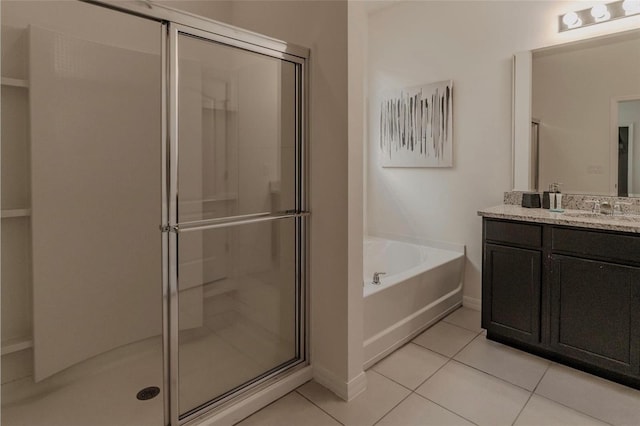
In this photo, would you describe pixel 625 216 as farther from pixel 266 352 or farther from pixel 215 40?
pixel 215 40

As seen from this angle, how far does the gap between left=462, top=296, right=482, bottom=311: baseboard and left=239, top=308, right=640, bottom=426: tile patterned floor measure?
27.5 inches

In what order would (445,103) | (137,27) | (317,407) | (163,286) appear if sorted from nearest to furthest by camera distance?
(163,286)
(317,407)
(137,27)
(445,103)

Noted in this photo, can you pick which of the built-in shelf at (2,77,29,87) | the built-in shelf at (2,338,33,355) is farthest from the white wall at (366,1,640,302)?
the built-in shelf at (2,338,33,355)

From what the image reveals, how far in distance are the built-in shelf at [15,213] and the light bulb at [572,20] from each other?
352cm

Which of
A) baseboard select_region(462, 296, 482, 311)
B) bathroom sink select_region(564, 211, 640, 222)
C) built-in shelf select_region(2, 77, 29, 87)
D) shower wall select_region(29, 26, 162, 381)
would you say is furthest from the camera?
baseboard select_region(462, 296, 482, 311)

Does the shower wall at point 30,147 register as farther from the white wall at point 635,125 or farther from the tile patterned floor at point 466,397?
the white wall at point 635,125

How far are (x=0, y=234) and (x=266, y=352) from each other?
1443 mm

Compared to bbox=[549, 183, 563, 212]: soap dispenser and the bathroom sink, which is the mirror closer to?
bbox=[549, 183, 563, 212]: soap dispenser

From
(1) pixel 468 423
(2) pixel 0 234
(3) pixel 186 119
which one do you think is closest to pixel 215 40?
(3) pixel 186 119

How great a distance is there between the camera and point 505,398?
1.86 meters

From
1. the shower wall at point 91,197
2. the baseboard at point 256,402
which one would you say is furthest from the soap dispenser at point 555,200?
the shower wall at point 91,197

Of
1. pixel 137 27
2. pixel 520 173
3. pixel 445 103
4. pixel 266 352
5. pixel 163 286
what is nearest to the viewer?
pixel 163 286

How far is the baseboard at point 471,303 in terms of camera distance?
304cm

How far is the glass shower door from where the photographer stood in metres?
1.58
